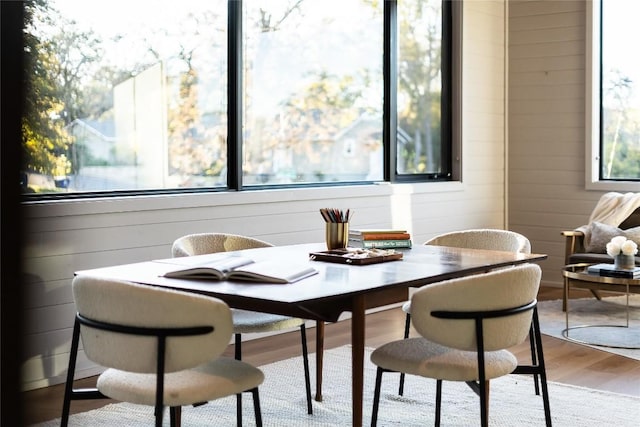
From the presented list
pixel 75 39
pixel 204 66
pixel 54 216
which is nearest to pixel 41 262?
pixel 54 216

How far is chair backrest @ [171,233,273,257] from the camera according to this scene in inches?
145

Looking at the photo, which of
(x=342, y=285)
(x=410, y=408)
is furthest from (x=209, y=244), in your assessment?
(x=342, y=285)

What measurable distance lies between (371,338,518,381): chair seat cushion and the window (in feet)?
15.7

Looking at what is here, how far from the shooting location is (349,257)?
10.6ft

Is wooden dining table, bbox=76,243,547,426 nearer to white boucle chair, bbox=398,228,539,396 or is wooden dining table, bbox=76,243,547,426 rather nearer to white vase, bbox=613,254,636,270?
white boucle chair, bbox=398,228,539,396

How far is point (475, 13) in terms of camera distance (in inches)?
289

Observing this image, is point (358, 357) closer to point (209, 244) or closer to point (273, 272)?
point (273, 272)

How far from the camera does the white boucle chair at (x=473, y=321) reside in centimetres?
261

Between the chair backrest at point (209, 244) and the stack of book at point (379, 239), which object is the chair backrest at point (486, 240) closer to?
the stack of book at point (379, 239)

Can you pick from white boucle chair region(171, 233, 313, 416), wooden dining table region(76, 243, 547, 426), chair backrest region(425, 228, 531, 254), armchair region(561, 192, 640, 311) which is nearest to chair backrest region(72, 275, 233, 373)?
wooden dining table region(76, 243, 547, 426)

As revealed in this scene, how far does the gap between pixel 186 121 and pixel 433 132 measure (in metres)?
2.81

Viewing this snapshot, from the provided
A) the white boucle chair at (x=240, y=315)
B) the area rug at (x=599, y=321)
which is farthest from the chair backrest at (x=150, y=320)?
the area rug at (x=599, y=321)

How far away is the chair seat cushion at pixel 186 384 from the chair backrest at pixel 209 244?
1076mm

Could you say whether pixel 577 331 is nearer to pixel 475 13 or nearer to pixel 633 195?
pixel 633 195
